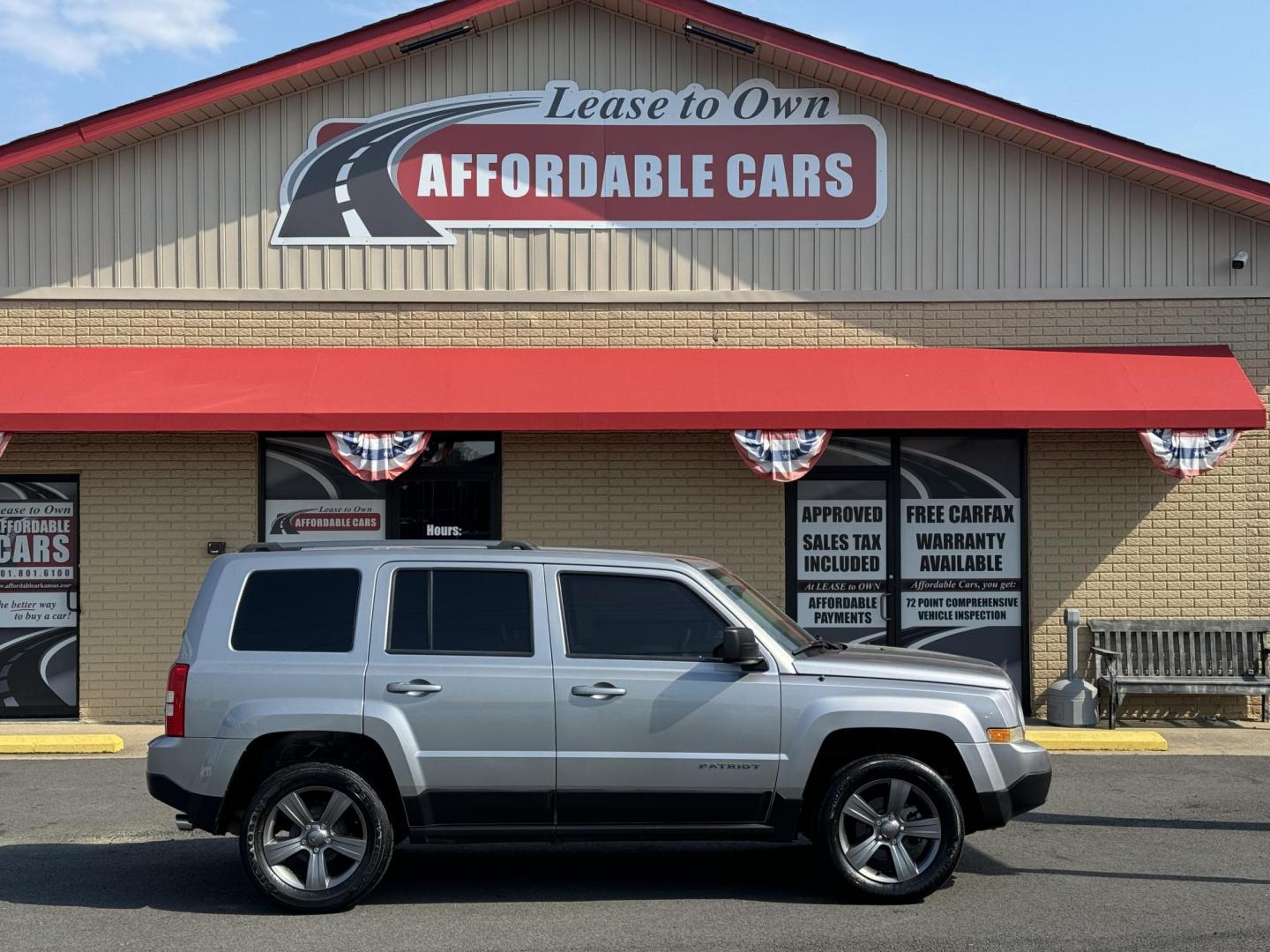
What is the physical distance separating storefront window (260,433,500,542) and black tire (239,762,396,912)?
22.5ft

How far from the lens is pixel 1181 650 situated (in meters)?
13.3

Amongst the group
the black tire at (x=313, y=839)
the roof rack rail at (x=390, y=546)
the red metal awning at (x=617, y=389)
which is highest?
the red metal awning at (x=617, y=389)

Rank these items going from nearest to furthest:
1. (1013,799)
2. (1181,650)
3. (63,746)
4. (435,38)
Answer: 1. (1013,799)
2. (63,746)
3. (1181,650)
4. (435,38)

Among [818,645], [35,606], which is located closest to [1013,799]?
[818,645]

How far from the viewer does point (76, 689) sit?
1355 centimetres

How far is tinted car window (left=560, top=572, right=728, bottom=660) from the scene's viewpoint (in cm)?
707

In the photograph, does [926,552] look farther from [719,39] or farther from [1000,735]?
[1000,735]

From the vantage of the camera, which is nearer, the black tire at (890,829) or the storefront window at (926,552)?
the black tire at (890,829)

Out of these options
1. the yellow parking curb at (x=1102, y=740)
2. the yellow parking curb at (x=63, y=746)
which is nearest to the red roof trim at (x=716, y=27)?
the yellow parking curb at (x=1102, y=740)

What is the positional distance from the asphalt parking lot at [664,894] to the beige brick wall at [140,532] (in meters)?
3.94

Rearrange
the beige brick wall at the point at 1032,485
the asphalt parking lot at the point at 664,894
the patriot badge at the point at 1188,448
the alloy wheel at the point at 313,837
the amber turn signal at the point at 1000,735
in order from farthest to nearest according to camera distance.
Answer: the beige brick wall at the point at 1032,485, the patriot badge at the point at 1188,448, the amber turn signal at the point at 1000,735, the alloy wheel at the point at 313,837, the asphalt parking lot at the point at 664,894

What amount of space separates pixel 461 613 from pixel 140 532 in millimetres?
7519

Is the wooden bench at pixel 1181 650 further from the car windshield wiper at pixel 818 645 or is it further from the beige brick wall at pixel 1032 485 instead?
the car windshield wiper at pixel 818 645

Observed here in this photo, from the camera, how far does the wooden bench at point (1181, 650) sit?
13.2m
